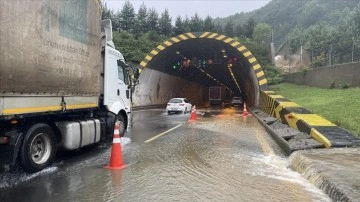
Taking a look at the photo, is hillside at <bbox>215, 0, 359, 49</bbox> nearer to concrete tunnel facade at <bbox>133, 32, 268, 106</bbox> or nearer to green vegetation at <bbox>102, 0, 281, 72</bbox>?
green vegetation at <bbox>102, 0, 281, 72</bbox>

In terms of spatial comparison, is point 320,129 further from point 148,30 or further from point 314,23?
point 314,23

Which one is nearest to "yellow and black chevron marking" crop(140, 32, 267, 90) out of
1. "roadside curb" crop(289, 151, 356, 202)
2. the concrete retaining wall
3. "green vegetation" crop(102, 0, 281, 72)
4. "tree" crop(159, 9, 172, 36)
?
the concrete retaining wall

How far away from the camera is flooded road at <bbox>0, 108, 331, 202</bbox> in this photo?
580 cm

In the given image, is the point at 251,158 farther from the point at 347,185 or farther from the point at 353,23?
the point at 353,23

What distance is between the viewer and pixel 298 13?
139625mm

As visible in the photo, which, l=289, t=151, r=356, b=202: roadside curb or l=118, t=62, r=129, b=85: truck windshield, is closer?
l=289, t=151, r=356, b=202: roadside curb

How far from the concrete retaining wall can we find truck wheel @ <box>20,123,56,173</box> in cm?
2039

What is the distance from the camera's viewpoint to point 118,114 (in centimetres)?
1205

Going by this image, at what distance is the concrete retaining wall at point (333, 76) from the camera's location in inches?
923

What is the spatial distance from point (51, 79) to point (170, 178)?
10.6 ft

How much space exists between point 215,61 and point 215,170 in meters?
A: 40.6

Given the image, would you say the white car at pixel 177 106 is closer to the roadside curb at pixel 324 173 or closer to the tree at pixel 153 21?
the roadside curb at pixel 324 173

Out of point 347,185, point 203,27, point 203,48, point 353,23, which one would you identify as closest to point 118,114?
point 347,185

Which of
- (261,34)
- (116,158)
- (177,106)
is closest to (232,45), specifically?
(177,106)
